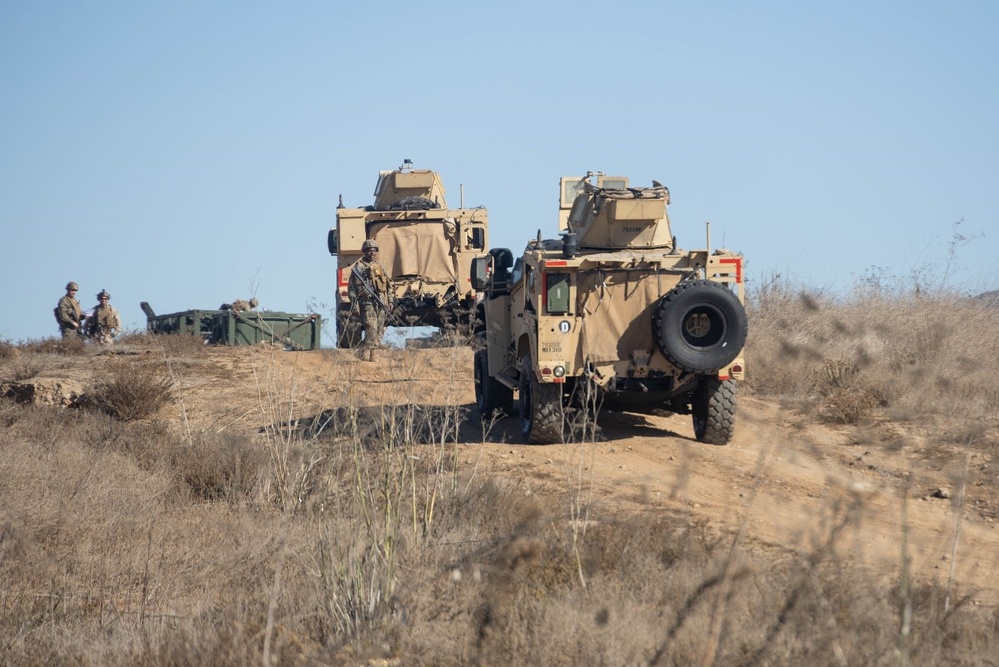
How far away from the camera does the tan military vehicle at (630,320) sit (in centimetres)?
1027

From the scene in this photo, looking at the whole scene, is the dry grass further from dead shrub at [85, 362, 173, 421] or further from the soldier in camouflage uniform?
the soldier in camouflage uniform

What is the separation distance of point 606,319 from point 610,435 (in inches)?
62.2

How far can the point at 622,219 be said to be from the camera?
1101cm

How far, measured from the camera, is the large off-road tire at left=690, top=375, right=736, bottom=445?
425 inches

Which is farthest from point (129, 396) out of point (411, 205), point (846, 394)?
point (411, 205)

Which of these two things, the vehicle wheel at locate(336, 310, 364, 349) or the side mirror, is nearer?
the vehicle wheel at locate(336, 310, 364, 349)

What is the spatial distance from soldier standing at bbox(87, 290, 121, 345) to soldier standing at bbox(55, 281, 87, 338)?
206 millimetres

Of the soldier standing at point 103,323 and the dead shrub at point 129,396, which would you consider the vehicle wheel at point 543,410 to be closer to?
the dead shrub at point 129,396

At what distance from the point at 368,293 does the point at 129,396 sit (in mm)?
3230

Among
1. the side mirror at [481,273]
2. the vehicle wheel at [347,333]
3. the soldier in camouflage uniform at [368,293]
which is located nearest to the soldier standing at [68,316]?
the vehicle wheel at [347,333]

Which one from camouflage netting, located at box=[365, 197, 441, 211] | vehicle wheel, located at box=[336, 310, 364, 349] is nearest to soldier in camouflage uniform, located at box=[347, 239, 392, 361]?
vehicle wheel, located at box=[336, 310, 364, 349]

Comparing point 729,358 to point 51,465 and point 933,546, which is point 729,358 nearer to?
point 933,546

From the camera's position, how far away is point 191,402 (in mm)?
13977

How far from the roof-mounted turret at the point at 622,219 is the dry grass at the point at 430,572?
10.1 feet
